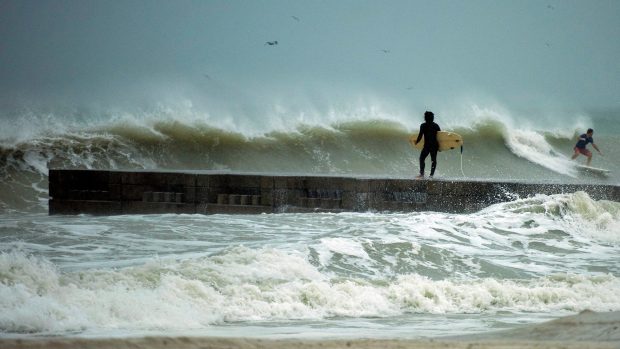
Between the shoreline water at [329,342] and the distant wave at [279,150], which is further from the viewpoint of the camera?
the distant wave at [279,150]

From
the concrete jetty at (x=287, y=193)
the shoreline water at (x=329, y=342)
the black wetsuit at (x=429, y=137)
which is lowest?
the shoreline water at (x=329, y=342)

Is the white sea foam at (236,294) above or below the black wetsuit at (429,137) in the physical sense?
Answer: below

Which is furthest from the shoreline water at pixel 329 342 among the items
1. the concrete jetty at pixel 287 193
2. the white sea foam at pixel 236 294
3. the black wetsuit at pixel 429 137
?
the black wetsuit at pixel 429 137

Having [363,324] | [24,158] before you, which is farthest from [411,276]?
[24,158]

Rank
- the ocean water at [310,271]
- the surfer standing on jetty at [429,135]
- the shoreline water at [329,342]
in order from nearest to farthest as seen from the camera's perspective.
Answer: the shoreline water at [329,342], the ocean water at [310,271], the surfer standing on jetty at [429,135]

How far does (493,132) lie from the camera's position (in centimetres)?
2862

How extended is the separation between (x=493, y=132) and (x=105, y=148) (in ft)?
35.7

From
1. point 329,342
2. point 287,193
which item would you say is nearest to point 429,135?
point 287,193

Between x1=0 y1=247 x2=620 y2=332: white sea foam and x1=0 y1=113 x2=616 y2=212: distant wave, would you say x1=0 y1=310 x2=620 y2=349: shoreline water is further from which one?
x1=0 y1=113 x2=616 y2=212: distant wave

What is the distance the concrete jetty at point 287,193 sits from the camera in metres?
13.6

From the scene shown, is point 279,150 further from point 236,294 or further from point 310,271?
point 236,294

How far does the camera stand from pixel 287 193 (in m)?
13.9

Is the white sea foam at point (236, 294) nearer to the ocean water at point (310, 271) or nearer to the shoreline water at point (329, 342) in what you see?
the ocean water at point (310, 271)

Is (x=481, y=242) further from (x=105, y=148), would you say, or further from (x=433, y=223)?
(x=105, y=148)
